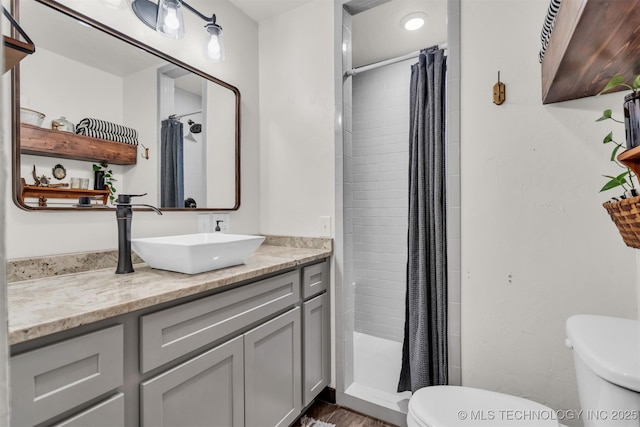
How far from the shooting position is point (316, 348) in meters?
1.79

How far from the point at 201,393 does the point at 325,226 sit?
3.57 feet

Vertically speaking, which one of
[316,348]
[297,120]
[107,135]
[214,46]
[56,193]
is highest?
[214,46]

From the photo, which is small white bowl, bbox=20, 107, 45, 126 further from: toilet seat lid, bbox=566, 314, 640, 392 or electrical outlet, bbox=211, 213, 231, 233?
toilet seat lid, bbox=566, 314, 640, 392

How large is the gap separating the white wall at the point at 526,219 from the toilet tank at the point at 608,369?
37cm

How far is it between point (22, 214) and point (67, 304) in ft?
1.78

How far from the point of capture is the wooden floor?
5.61 ft

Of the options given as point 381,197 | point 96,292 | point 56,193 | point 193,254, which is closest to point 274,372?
point 193,254

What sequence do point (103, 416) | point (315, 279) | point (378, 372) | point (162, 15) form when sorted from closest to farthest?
1. point (103, 416)
2. point (162, 15)
3. point (315, 279)
4. point (378, 372)

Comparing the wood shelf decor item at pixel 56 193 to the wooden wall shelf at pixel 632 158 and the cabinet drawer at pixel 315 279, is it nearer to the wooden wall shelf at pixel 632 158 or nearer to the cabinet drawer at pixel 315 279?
the cabinet drawer at pixel 315 279

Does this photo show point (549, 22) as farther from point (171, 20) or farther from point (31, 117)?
point (31, 117)

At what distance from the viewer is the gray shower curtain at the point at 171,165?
1630 mm

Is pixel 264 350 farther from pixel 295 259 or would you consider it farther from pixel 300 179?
pixel 300 179

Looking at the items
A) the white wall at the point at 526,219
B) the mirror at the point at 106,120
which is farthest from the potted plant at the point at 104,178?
the white wall at the point at 526,219

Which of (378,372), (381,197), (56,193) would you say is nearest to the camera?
(56,193)
